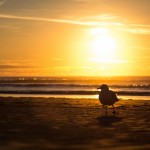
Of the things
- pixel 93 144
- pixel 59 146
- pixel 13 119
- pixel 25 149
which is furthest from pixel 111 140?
pixel 13 119

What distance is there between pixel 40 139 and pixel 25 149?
1.39m

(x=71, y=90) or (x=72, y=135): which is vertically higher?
(x=71, y=90)

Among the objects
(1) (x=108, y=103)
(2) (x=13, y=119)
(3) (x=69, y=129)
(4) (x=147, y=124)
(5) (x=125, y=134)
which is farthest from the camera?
(1) (x=108, y=103)

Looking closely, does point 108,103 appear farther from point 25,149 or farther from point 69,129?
point 25,149

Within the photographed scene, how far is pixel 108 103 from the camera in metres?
18.0

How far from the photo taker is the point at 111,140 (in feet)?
31.9

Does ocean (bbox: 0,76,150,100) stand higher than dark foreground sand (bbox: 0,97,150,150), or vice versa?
ocean (bbox: 0,76,150,100)

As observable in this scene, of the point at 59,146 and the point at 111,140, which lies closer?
the point at 59,146

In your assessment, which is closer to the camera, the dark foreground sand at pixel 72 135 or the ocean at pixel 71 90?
the dark foreground sand at pixel 72 135

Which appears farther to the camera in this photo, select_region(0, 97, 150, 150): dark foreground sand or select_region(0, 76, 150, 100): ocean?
select_region(0, 76, 150, 100): ocean

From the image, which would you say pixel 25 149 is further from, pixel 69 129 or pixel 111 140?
pixel 69 129

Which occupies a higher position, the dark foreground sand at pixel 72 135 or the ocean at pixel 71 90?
the ocean at pixel 71 90

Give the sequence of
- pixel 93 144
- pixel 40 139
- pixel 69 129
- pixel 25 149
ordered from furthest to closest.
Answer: pixel 69 129, pixel 40 139, pixel 93 144, pixel 25 149

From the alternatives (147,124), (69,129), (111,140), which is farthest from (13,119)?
(111,140)
